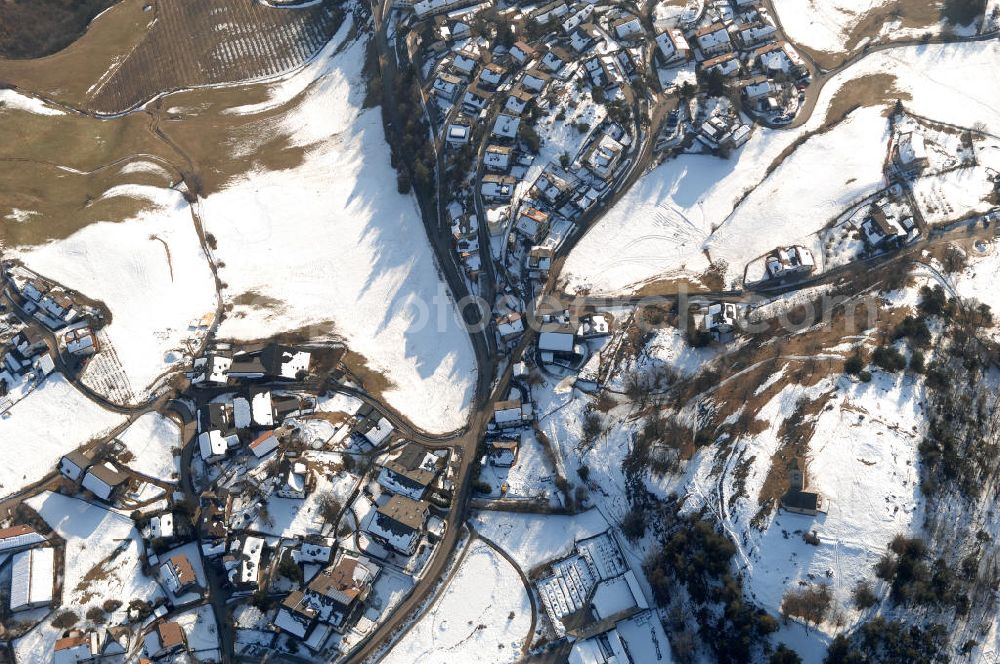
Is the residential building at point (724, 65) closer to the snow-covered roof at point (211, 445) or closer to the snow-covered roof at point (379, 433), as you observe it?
the snow-covered roof at point (379, 433)

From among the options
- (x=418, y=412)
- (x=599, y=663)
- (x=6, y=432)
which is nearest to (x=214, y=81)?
(x=6, y=432)

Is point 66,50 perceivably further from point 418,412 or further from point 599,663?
point 599,663

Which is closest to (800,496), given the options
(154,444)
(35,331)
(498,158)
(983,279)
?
(983,279)

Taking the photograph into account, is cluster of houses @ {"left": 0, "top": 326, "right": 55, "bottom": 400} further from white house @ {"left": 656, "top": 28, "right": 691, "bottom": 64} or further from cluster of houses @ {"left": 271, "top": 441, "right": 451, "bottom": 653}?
white house @ {"left": 656, "top": 28, "right": 691, "bottom": 64}

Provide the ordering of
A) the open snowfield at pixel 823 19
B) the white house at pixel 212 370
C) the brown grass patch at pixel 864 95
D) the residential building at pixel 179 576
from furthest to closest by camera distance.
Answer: the open snowfield at pixel 823 19
the brown grass patch at pixel 864 95
the white house at pixel 212 370
the residential building at pixel 179 576

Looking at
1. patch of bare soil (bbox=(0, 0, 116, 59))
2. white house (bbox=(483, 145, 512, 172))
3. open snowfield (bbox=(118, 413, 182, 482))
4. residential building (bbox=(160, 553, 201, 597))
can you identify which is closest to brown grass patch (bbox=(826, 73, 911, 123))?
white house (bbox=(483, 145, 512, 172))

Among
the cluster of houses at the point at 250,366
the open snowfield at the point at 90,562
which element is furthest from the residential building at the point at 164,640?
the cluster of houses at the point at 250,366
